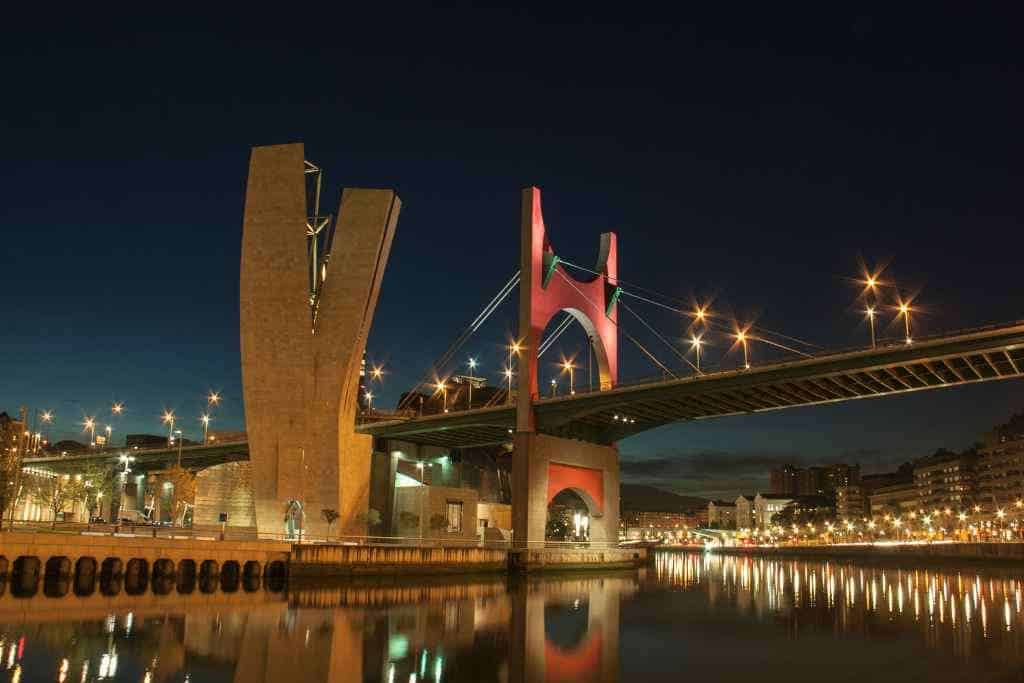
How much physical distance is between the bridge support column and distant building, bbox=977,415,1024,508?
79.1 meters

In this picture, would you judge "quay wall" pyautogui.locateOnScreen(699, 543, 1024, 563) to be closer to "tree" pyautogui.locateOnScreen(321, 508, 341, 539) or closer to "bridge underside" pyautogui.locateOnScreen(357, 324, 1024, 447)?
"bridge underside" pyautogui.locateOnScreen(357, 324, 1024, 447)

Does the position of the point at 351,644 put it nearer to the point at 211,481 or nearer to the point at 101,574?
the point at 101,574

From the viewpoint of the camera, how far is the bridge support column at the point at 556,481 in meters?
47.9

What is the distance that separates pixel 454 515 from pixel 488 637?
131 feet

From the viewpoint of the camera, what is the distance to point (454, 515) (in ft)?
196

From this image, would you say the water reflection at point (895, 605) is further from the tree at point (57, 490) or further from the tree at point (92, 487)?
the tree at point (92, 487)

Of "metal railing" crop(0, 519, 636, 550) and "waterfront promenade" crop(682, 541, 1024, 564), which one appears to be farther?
"waterfront promenade" crop(682, 541, 1024, 564)

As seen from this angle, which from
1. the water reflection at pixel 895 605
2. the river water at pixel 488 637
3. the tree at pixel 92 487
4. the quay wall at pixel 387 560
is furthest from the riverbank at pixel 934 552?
the tree at pixel 92 487

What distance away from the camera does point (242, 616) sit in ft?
74.9

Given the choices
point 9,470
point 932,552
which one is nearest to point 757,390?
point 9,470

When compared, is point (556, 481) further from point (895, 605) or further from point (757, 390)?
point (895, 605)

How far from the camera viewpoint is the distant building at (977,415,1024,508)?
113 metres

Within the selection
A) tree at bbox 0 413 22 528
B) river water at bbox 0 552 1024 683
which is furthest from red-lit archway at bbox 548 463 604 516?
tree at bbox 0 413 22 528

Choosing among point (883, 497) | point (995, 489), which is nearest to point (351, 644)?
point (995, 489)
